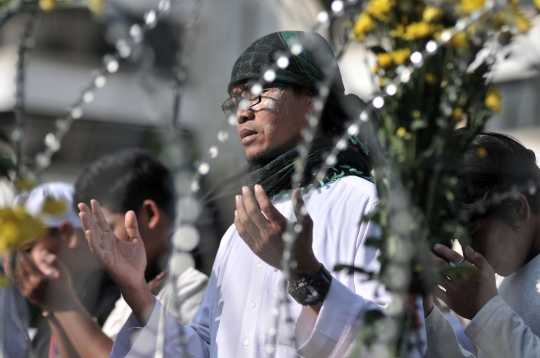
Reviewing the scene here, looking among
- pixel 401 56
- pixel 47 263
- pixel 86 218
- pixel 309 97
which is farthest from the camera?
pixel 47 263

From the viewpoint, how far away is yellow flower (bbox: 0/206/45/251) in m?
1.33

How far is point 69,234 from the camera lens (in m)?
2.79

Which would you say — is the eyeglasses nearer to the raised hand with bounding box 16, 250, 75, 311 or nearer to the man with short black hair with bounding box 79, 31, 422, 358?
the man with short black hair with bounding box 79, 31, 422, 358

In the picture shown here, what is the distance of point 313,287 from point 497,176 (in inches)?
32.7

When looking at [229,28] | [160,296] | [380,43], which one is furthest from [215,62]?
[380,43]

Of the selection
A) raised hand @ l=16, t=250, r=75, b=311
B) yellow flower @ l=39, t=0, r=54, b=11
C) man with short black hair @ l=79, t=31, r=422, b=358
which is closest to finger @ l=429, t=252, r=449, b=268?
man with short black hair @ l=79, t=31, r=422, b=358

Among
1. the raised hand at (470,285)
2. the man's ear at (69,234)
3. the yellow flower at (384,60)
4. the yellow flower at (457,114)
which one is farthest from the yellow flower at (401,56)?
the man's ear at (69,234)

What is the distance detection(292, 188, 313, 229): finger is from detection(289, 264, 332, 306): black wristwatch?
0.43 feet

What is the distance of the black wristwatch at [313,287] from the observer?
5.39ft

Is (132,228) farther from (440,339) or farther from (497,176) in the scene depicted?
(497,176)

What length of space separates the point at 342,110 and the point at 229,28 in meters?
2.80

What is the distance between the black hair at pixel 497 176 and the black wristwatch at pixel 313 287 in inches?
25.4

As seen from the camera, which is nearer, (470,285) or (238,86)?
(470,285)

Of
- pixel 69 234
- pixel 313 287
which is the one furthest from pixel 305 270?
pixel 69 234
